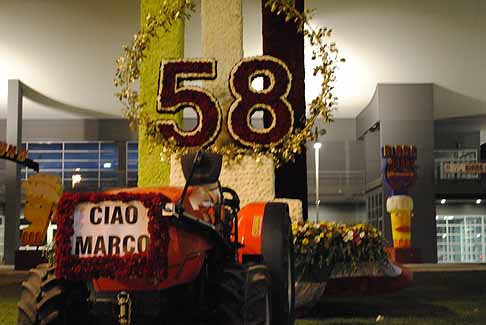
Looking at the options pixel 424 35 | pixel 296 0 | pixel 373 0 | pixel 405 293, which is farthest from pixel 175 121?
pixel 424 35

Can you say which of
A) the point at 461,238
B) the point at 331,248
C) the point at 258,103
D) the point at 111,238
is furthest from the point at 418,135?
the point at 111,238

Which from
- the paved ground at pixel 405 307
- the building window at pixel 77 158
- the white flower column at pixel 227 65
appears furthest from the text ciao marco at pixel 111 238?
the building window at pixel 77 158

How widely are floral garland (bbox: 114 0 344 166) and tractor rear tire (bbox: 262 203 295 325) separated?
4.40 metres

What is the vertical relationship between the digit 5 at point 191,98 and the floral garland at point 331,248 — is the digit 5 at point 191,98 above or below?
above

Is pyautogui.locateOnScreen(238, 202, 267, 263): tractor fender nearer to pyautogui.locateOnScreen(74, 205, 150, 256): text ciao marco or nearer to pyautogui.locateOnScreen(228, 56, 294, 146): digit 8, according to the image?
pyautogui.locateOnScreen(74, 205, 150, 256): text ciao marco

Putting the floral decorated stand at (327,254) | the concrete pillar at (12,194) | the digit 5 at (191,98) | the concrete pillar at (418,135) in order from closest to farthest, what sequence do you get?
1. the floral decorated stand at (327,254)
2. the digit 5 at (191,98)
3. the concrete pillar at (418,135)
4. the concrete pillar at (12,194)

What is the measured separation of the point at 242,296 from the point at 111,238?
0.83 metres

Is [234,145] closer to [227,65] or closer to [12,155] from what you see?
[227,65]

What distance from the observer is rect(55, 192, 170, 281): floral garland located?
4012 millimetres

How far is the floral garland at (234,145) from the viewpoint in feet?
33.2

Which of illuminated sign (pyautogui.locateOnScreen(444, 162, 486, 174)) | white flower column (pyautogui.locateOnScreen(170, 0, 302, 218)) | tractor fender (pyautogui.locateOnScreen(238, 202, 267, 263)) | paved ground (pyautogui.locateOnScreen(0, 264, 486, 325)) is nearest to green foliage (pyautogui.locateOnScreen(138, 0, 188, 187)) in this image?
white flower column (pyautogui.locateOnScreen(170, 0, 302, 218))

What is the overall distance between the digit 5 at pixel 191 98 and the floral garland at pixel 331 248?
2119 mm

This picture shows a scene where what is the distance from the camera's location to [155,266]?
158 inches

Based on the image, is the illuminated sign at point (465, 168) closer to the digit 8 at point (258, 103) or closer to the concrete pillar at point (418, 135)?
the concrete pillar at point (418, 135)
